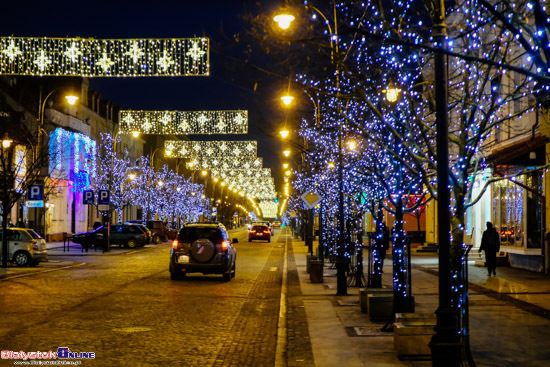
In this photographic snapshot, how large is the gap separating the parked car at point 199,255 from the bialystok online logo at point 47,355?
11.4 m

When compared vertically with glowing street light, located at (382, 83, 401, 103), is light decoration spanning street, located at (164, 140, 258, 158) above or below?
above

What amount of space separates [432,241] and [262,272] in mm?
18206

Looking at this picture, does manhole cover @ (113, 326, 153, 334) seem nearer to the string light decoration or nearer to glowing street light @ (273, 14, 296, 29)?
glowing street light @ (273, 14, 296, 29)

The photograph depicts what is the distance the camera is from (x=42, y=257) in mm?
27125

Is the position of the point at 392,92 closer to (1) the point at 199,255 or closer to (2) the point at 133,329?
(2) the point at 133,329

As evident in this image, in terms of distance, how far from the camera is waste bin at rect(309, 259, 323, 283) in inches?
835

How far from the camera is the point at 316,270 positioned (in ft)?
69.8

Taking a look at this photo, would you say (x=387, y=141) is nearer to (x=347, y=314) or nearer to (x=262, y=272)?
(x=347, y=314)

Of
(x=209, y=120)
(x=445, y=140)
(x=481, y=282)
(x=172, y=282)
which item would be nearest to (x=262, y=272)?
(x=172, y=282)

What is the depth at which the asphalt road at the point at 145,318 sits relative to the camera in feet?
32.4

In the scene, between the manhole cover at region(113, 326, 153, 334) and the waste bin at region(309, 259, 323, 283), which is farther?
the waste bin at region(309, 259, 323, 283)

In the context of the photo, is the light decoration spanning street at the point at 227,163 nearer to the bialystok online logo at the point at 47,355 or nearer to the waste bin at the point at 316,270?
the waste bin at the point at 316,270

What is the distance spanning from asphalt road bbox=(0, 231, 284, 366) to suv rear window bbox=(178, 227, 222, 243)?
1.40 m

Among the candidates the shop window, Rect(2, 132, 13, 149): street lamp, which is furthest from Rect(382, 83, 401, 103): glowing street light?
Rect(2, 132, 13, 149): street lamp
